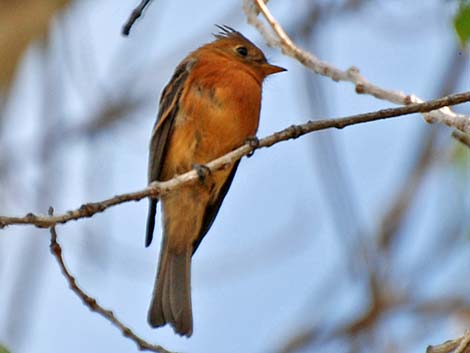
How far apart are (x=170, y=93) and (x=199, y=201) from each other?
0.62 meters

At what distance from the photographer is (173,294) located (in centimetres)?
593

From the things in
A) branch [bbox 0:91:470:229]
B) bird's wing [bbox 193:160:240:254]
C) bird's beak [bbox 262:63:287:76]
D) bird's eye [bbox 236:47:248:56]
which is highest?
bird's eye [bbox 236:47:248:56]

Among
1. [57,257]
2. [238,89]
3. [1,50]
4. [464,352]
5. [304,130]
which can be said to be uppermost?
[1,50]

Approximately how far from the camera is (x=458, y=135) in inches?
171

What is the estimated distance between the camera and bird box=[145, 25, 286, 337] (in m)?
5.81

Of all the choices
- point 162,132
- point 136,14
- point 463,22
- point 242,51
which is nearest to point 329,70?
point 463,22

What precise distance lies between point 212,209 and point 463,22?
2.69 metres

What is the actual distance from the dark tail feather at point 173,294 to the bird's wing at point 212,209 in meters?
0.13

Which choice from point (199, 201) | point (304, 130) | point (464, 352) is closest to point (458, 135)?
point (304, 130)

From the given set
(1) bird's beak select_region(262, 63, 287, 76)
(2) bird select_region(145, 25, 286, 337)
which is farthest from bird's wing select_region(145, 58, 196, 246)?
(1) bird's beak select_region(262, 63, 287, 76)

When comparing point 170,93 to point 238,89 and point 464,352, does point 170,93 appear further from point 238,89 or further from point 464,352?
point 464,352

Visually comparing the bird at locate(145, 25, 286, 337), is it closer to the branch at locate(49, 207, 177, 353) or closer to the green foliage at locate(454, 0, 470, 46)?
the branch at locate(49, 207, 177, 353)

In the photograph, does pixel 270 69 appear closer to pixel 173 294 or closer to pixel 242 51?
pixel 242 51

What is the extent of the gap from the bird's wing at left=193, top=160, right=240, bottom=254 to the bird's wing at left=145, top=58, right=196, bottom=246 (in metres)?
0.39
